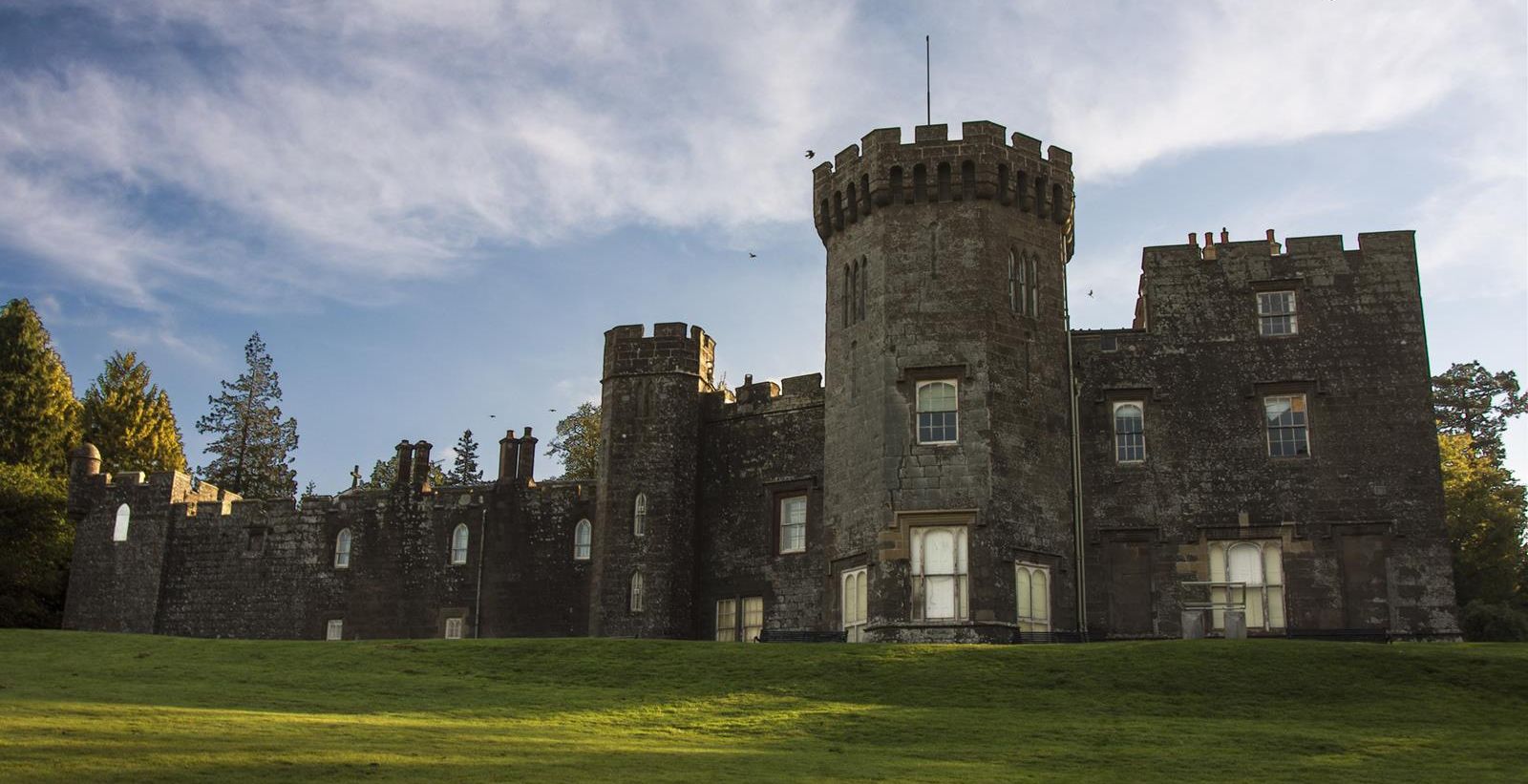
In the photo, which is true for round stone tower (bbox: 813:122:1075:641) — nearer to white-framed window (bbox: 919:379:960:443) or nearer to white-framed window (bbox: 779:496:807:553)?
white-framed window (bbox: 919:379:960:443)

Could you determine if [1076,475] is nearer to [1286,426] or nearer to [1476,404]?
[1286,426]

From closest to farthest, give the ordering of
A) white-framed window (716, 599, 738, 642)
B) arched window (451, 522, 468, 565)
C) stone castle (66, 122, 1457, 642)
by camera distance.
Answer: stone castle (66, 122, 1457, 642) → white-framed window (716, 599, 738, 642) → arched window (451, 522, 468, 565)

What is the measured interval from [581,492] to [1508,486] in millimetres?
29999

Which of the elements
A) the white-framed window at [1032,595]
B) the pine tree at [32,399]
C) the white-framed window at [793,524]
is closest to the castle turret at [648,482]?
the white-framed window at [793,524]

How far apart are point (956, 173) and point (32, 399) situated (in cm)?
3874

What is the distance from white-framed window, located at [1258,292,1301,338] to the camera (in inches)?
1431

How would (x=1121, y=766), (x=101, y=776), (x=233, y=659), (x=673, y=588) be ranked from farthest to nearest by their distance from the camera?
(x=673, y=588)
(x=233, y=659)
(x=1121, y=766)
(x=101, y=776)

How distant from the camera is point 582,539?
4216cm

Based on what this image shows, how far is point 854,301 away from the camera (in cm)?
3691

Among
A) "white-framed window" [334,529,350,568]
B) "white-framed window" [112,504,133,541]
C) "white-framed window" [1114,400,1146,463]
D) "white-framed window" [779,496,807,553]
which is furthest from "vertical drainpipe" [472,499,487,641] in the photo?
"white-framed window" [1114,400,1146,463]

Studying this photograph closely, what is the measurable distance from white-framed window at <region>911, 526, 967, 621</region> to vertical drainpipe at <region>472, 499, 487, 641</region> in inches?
562

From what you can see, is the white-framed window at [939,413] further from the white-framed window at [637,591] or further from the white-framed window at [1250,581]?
the white-framed window at [637,591]

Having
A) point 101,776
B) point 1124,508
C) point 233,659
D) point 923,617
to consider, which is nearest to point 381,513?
point 233,659

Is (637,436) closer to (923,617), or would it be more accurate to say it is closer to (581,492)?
(581,492)
